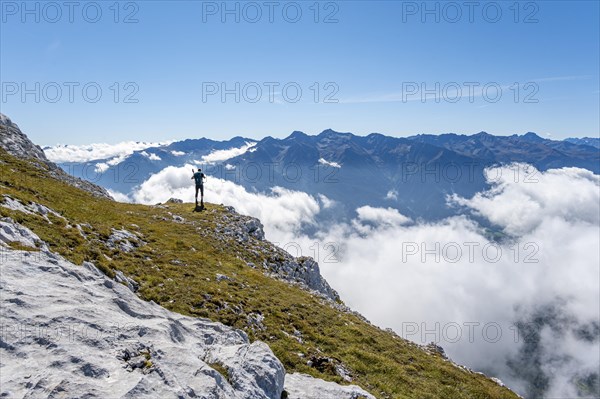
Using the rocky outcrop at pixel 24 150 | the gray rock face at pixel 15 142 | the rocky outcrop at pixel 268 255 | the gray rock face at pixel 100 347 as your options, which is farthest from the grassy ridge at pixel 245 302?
the gray rock face at pixel 15 142

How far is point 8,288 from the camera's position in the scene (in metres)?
13.3

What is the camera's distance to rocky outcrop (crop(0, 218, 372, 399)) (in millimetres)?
10812

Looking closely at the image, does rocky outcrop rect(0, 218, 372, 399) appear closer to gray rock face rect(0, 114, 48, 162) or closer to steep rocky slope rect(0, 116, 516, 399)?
steep rocky slope rect(0, 116, 516, 399)

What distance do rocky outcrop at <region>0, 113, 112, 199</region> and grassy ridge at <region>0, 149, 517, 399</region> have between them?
20.2 metres

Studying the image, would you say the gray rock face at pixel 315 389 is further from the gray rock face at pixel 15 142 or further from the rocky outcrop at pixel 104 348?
the gray rock face at pixel 15 142

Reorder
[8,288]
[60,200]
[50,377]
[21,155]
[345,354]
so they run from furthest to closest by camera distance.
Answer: [21,155], [60,200], [345,354], [8,288], [50,377]

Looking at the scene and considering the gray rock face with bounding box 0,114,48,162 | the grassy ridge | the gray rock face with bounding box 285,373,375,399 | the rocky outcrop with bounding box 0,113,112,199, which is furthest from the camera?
the gray rock face with bounding box 0,114,48,162

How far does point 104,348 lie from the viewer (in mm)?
12570

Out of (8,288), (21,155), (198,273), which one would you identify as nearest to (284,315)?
(198,273)

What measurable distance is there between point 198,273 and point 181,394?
18.8 m

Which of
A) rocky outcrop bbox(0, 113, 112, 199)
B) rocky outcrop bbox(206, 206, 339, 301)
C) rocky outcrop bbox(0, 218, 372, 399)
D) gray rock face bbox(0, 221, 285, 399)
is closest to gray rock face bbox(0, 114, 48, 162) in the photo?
rocky outcrop bbox(0, 113, 112, 199)

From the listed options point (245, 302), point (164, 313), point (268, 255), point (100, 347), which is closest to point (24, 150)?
point (268, 255)

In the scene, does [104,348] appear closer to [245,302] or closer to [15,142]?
[245,302]

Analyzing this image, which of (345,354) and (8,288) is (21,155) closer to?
(8,288)
